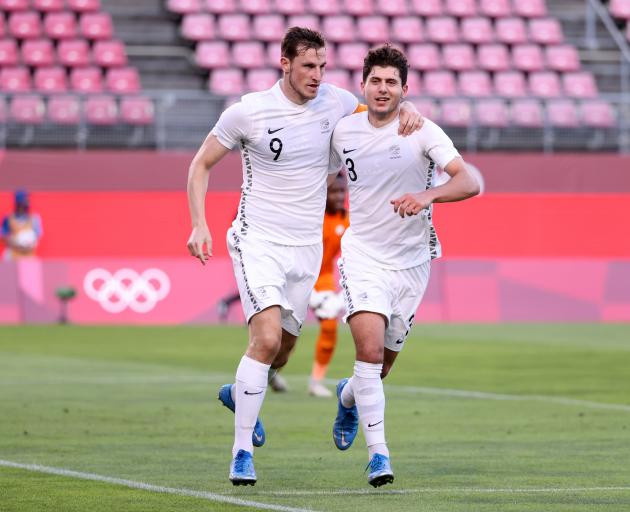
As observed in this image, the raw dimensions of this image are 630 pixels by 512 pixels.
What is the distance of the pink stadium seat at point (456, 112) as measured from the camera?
96.9 ft

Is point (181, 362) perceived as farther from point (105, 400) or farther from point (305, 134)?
point (305, 134)

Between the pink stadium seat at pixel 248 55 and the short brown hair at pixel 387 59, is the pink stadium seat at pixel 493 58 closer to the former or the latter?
the pink stadium seat at pixel 248 55

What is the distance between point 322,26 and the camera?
34250mm

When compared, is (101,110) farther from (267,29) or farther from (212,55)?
(267,29)

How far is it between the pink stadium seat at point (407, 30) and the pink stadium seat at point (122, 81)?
6.02 metres

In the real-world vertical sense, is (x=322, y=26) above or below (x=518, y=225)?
above

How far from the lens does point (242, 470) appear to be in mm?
8727

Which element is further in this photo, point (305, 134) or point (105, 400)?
point (105, 400)

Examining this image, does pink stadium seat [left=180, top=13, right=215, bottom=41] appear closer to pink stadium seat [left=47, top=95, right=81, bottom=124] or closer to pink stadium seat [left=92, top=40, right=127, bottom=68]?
pink stadium seat [left=92, top=40, right=127, bottom=68]

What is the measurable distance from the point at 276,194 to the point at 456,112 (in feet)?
68.0

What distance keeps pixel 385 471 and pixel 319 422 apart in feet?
14.4

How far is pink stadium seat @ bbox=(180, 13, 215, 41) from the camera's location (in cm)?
3331

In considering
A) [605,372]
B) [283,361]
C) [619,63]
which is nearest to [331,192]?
[605,372]

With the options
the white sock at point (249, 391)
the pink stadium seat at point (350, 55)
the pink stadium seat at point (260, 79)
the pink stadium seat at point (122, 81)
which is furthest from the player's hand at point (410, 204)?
the pink stadium seat at point (350, 55)
